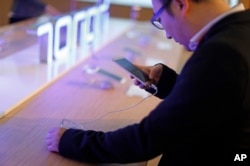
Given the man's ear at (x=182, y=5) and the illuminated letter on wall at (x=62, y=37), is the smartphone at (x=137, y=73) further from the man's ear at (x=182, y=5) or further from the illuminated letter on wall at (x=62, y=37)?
the illuminated letter on wall at (x=62, y=37)

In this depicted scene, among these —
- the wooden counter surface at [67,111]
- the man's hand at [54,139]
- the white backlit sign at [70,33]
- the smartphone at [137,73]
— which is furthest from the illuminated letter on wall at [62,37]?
the man's hand at [54,139]

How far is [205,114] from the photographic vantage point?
0.69 metres

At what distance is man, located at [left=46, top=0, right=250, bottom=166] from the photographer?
2.21 ft

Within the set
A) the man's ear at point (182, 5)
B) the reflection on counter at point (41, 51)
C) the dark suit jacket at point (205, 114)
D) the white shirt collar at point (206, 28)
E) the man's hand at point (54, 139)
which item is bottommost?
the reflection on counter at point (41, 51)

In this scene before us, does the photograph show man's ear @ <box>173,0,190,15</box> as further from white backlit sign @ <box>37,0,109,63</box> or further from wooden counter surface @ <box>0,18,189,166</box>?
white backlit sign @ <box>37,0,109,63</box>

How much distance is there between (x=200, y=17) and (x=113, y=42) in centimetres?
168

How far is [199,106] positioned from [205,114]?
22 millimetres

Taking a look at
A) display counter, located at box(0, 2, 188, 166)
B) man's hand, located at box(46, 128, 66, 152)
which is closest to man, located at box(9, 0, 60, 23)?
display counter, located at box(0, 2, 188, 166)

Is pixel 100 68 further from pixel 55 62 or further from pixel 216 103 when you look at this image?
pixel 216 103

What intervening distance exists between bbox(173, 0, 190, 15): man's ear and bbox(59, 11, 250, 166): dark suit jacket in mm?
65

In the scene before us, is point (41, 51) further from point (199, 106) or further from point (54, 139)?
point (199, 106)

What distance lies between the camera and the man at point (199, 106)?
2.21 feet

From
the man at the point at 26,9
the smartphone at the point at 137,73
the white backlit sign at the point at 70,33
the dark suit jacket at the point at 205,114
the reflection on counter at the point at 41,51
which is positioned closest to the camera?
the dark suit jacket at the point at 205,114

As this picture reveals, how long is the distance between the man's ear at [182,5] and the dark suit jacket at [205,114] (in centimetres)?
7
